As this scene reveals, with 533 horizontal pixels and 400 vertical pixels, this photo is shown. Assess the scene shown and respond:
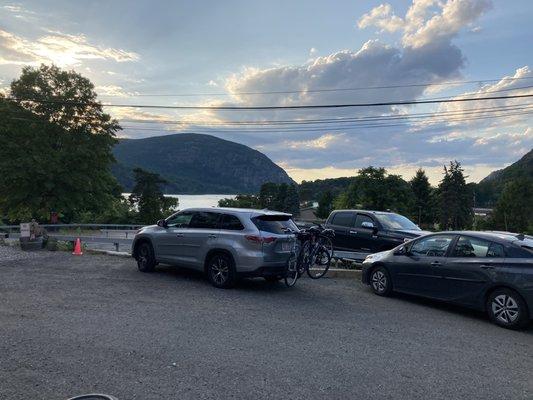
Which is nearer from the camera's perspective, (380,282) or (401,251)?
(401,251)

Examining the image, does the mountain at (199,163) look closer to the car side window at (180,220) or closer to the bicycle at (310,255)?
the car side window at (180,220)

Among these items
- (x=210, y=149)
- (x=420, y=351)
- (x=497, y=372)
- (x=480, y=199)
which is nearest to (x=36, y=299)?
(x=420, y=351)

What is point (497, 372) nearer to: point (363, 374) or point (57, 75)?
point (363, 374)

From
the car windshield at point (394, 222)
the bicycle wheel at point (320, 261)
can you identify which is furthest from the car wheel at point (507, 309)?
the car windshield at point (394, 222)

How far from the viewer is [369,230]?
43.4 ft

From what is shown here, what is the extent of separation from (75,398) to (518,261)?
6961mm

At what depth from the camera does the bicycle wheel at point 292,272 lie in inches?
387

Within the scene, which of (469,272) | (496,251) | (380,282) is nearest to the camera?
(496,251)

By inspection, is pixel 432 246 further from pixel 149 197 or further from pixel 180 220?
pixel 149 197

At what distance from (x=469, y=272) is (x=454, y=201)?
90.0 m

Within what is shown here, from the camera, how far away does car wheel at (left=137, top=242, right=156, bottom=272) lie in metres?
11.5

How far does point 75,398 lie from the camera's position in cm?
395

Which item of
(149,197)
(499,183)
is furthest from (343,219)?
(499,183)

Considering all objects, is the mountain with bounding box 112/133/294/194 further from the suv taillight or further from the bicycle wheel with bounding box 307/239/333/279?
the suv taillight
